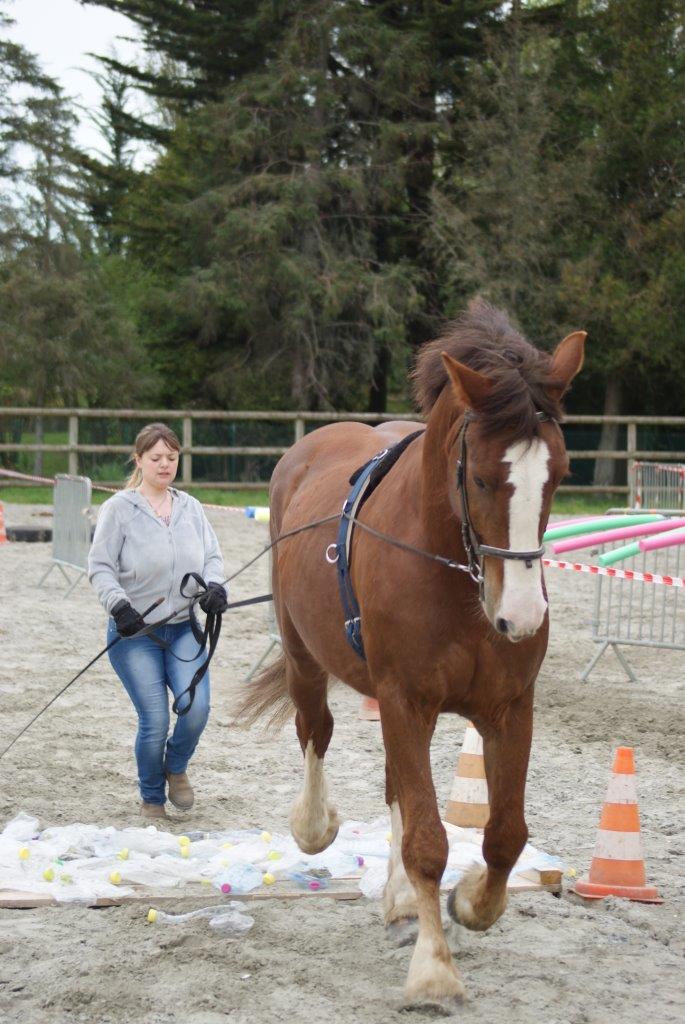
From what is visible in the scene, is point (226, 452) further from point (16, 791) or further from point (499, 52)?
point (16, 791)

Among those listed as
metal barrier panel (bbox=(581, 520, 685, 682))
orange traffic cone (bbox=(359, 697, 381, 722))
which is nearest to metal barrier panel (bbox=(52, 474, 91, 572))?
orange traffic cone (bbox=(359, 697, 381, 722))

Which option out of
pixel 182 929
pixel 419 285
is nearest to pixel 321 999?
pixel 182 929

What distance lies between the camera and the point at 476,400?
3240 mm

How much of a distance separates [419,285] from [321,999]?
2478 centimetres

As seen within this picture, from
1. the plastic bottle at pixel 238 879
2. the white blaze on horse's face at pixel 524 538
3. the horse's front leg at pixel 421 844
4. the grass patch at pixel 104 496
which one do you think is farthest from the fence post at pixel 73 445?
the white blaze on horse's face at pixel 524 538

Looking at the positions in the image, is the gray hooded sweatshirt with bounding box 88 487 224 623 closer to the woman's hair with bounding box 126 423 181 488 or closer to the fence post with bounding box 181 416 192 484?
the woman's hair with bounding box 126 423 181 488

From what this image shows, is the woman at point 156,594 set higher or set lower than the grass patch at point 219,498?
higher

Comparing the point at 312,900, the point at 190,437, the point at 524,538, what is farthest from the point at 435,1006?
the point at 190,437

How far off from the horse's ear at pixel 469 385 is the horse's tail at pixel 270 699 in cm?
240

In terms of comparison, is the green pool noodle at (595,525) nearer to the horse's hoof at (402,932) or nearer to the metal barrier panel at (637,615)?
the metal barrier panel at (637,615)

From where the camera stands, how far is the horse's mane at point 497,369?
125 inches

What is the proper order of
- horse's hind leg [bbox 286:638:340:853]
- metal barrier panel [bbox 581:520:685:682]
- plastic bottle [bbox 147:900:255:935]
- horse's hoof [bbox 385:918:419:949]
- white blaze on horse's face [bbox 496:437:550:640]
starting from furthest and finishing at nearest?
metal barrier panel [bbox 581:520:685:682], horse's hind leg [bbox 286:638:340:853], plastic bottle [bbox 147:900:255:935], horse's hoof [bbox 385:918:419:949], white blaze on horse's face [bbox 496:437:550:640]

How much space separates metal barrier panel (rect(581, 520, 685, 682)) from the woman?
3.07 meters

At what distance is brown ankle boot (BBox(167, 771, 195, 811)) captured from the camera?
17.4 ft
